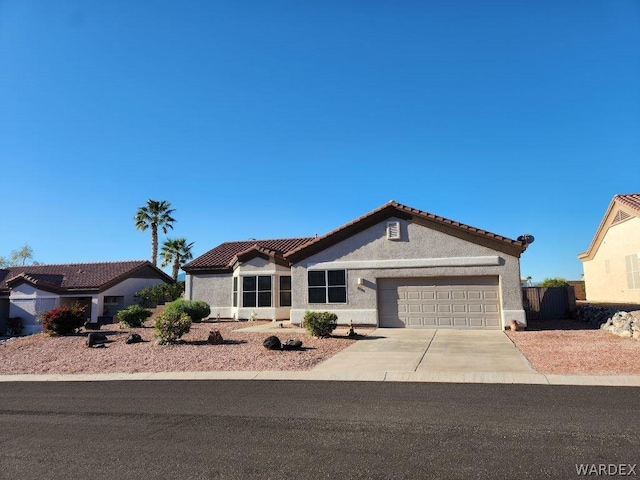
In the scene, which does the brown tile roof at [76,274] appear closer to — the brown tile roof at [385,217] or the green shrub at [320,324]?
the brown tile roof at [385,217]

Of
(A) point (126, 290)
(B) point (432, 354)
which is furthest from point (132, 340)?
(A) point (126, 290)

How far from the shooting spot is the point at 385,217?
1962 cm

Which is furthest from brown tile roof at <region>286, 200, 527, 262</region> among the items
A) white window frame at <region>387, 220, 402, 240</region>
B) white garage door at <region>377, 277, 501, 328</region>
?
white garage door at <region>377, 277, 501, 328</region>

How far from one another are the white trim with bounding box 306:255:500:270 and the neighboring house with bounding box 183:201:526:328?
4 centimetres

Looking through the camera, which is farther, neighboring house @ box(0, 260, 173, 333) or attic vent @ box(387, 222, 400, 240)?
neighboring house @ box(0, 260, 173, 333)

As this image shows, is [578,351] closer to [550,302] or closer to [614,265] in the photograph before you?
[550,302]

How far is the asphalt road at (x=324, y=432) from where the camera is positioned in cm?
490

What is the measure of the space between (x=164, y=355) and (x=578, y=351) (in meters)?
12.4

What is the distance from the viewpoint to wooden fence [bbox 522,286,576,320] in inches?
868

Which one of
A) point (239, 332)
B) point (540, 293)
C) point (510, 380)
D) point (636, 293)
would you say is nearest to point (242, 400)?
point (510, 380)

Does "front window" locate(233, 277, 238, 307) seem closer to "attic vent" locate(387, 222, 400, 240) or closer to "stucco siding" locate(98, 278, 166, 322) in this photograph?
"attic vent" locate(387, 222, 400, 240)

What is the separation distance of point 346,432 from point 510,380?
14.8 ft

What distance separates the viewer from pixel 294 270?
2062cm

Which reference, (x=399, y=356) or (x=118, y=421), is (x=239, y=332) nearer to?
(x=399, y=356)
